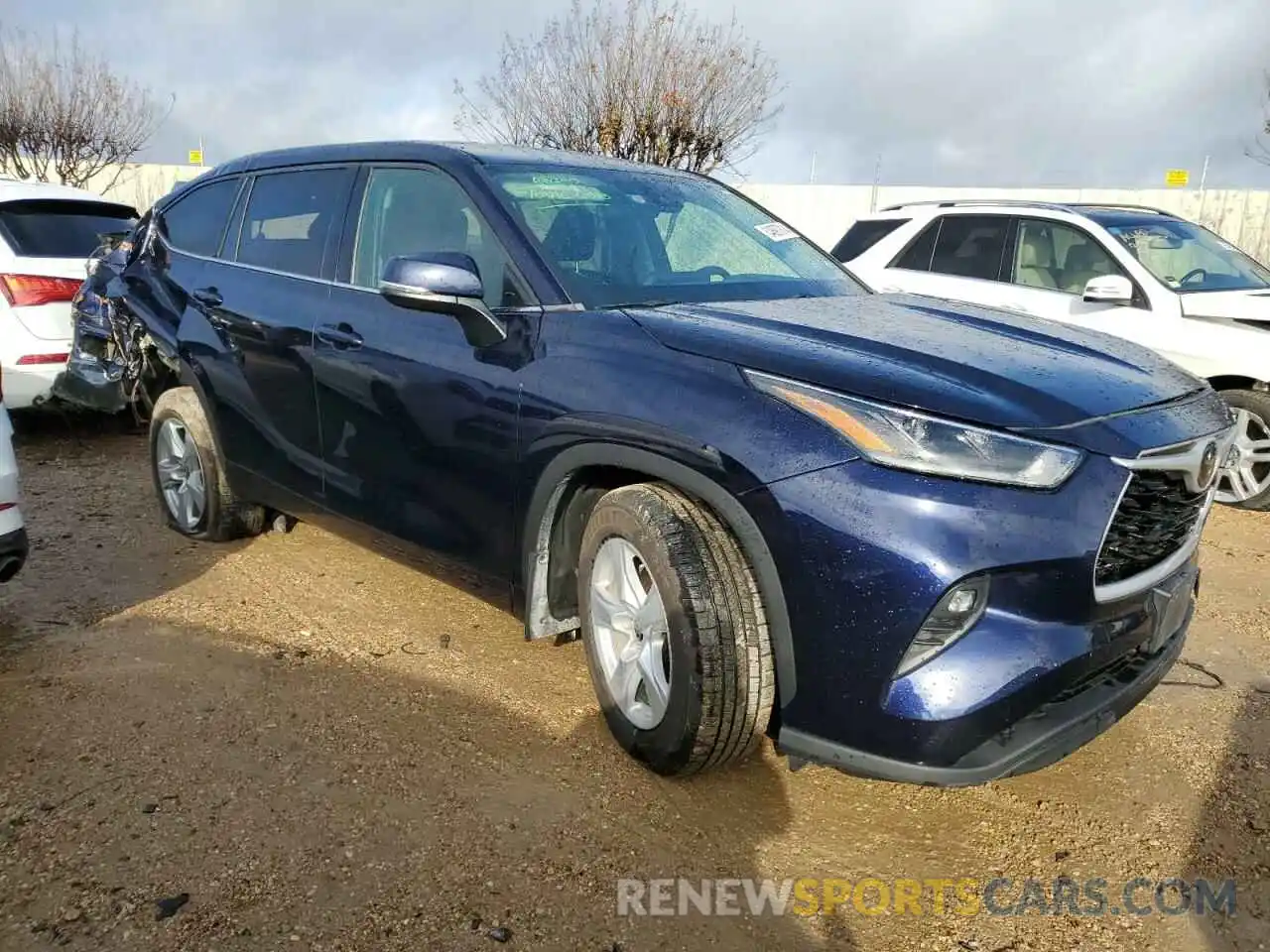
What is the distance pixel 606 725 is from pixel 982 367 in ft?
5.12

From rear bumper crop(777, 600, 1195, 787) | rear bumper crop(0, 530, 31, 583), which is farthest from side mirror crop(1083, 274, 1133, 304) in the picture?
rear bumper crop(0, 530, 31, 583)

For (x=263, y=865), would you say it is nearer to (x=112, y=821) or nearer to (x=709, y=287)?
(x=112, y=821)

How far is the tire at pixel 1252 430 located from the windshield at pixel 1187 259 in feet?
2.49

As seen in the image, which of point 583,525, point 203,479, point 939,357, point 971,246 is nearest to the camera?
point 939,357

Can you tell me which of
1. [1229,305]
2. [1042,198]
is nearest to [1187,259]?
[1229,305]

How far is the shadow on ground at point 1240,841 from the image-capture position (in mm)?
2193

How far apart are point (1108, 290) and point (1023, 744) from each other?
4.44 m

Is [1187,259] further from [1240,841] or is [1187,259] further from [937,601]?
[937,601]

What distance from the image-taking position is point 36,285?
611 centimetres

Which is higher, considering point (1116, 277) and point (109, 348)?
point (1116, 277)

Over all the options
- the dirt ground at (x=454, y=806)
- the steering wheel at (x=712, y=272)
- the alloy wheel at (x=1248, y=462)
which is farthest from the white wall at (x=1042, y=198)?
the dirt ground at (x=454, y=806)

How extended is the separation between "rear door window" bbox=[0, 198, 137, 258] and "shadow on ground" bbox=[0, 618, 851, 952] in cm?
408

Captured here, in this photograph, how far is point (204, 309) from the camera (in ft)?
13.8

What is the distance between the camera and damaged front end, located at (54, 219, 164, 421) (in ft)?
16.4
